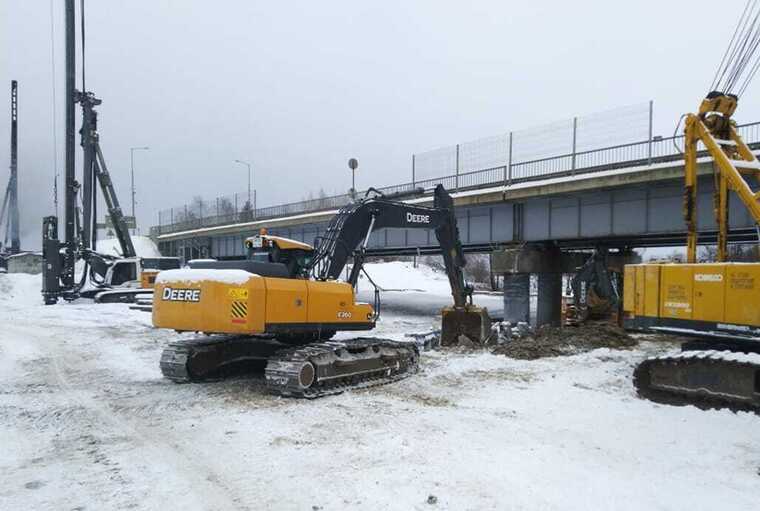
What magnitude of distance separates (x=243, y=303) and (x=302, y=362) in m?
1.24

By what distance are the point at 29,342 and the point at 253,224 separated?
28.3 meters

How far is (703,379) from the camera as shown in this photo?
884cm

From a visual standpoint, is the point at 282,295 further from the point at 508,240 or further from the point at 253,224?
the point at 253,224

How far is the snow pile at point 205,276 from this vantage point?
8594 mm

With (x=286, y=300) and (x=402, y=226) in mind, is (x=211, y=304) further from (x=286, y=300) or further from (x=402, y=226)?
(x=402, y=226)

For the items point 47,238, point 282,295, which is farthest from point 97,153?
point 282,295

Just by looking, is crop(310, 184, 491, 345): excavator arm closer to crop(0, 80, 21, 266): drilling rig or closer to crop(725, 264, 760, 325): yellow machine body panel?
crop(725, 264, 760, 325): yellow machine body panel

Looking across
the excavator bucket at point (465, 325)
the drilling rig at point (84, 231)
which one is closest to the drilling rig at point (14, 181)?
the drilling rig at point (84, 231)

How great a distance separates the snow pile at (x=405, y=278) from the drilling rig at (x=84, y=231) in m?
34.5

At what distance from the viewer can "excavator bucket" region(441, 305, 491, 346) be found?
48.0 feet

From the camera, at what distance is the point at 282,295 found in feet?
29.2

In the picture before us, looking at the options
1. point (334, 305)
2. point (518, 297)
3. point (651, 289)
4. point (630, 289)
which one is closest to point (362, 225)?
point (334, 305)

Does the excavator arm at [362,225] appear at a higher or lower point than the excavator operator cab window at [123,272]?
higher

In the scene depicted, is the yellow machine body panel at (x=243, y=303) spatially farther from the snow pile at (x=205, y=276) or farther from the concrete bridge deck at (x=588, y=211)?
the concrete bridge deck at (x=588, y=211)
